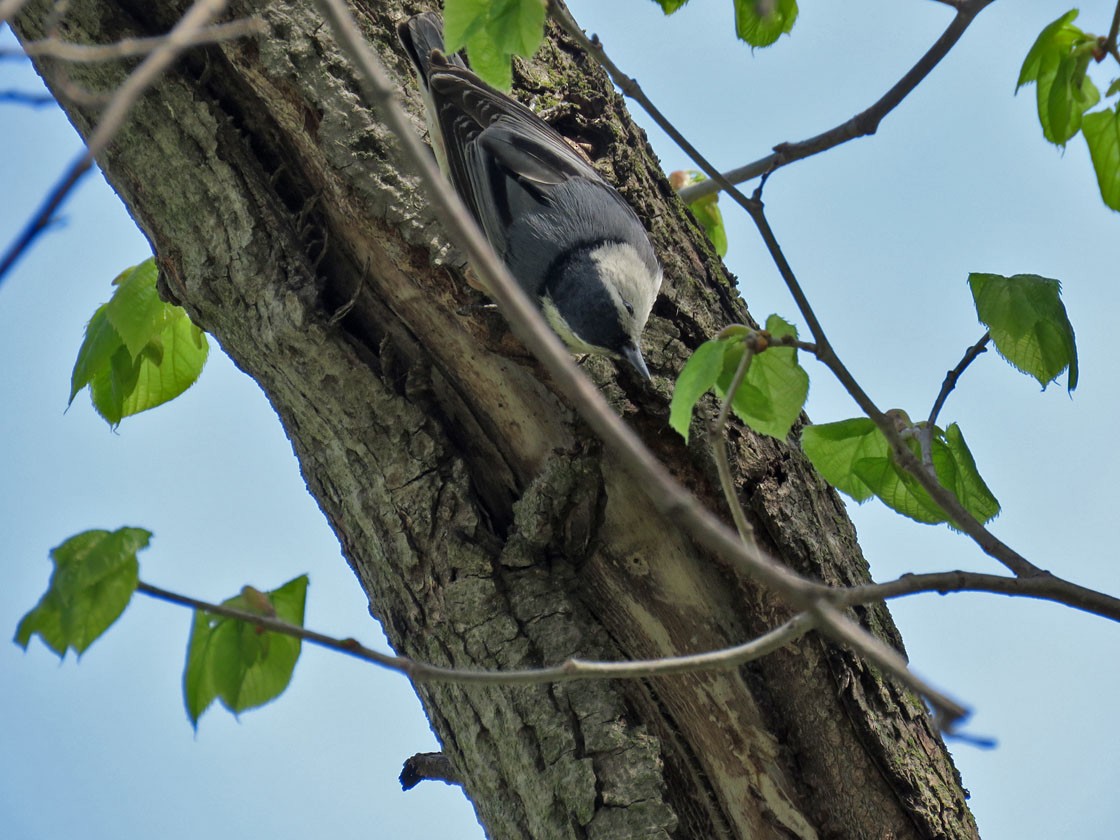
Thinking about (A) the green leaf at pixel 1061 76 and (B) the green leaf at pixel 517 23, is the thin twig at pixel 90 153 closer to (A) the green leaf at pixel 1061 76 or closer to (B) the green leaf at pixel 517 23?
(B) the green leaf at pixel 517 23

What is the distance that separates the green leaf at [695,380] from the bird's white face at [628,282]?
75 cm

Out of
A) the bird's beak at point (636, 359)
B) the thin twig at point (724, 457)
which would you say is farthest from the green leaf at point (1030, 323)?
the bird's beak at point (636, 359)

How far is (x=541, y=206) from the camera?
100 inches

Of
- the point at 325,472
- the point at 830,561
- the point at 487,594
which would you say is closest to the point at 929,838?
the point at 830,561

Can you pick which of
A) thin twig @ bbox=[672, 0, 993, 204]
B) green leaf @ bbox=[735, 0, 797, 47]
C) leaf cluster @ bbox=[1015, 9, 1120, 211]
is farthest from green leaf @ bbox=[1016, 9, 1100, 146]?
green leaf @ bbox=[735, 0, 797, 47]

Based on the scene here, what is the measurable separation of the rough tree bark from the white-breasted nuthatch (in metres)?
0.11

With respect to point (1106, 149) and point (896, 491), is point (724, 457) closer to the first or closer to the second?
point (896, 491)

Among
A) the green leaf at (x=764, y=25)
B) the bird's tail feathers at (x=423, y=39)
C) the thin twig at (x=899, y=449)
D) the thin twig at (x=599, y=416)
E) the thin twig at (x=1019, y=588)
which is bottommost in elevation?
the thin twig at (x=599, y=416)

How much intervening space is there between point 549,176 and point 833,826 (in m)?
1.50

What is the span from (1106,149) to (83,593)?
1249mm

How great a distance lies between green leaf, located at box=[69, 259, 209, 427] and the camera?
1.91m

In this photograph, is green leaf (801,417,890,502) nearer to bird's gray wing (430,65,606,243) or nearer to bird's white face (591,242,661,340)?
bird's white face (591,242,661,340)

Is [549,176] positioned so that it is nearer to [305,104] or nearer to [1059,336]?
[305,104]

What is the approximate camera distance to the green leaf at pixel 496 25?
1269 millimetres
